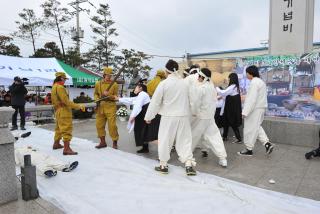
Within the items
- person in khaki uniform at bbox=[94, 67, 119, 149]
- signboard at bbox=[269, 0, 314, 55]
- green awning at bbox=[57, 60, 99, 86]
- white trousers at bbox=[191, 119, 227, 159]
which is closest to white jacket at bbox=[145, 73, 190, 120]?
white trousers at bbox=[191, 119, 227, 159]

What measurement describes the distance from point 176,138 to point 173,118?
0.33 meters

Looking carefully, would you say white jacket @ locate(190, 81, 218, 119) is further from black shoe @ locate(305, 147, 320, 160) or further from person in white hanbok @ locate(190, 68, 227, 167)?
black shoe @ locate(305, 147, 320, 160)

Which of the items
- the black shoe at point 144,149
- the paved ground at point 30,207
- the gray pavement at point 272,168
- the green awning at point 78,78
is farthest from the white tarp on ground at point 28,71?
the paved ground at point 30,207

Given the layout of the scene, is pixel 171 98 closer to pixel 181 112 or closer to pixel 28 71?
pixel 181 112

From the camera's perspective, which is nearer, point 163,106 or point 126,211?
point 126,211

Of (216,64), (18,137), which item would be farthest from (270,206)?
(18,137)

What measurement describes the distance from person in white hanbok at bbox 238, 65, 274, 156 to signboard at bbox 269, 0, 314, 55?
2733 mm

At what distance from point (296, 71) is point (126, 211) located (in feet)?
18.3

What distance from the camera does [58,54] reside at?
74.9 feet

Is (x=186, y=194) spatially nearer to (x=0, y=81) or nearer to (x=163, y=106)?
(x=163, y=106)

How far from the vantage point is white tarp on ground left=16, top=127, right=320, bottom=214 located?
342cm

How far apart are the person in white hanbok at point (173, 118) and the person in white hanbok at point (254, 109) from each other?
4.87 feet

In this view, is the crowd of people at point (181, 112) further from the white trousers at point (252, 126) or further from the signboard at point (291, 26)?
the signboard at point (291, 26)

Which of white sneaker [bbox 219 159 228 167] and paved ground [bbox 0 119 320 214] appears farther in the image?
white sneaker [bbox 219 159 228 167]
